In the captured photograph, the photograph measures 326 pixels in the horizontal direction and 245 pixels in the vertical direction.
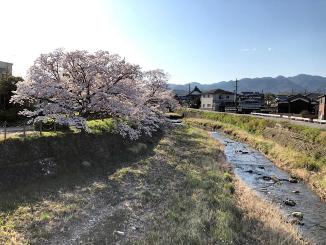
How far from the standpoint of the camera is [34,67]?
25.7 metres

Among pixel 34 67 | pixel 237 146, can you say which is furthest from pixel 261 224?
pixel 237 146

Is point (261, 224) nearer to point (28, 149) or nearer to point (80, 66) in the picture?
point (28, 149)

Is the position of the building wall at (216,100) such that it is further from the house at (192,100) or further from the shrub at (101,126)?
the shrub at (101,126)

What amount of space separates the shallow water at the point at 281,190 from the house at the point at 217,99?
75.5m

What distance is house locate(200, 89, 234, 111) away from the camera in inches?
4614

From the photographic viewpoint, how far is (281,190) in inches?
1005

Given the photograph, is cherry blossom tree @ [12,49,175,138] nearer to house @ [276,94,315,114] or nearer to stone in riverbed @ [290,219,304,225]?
stone in riverbed @ [290,219,304,225]

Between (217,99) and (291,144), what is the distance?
8026cm

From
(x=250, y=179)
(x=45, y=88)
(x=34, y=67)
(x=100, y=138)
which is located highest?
(x=34, y=67)

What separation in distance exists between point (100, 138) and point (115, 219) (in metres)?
14.1

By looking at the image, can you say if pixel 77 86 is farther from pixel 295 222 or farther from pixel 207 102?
pixel 207 102

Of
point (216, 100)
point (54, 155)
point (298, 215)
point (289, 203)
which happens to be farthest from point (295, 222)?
point (216, 100)

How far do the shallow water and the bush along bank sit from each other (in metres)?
0.95

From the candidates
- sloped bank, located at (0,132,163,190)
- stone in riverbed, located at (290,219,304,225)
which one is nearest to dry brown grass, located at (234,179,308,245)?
stone in riverbed, located at (290,219,304,225)
